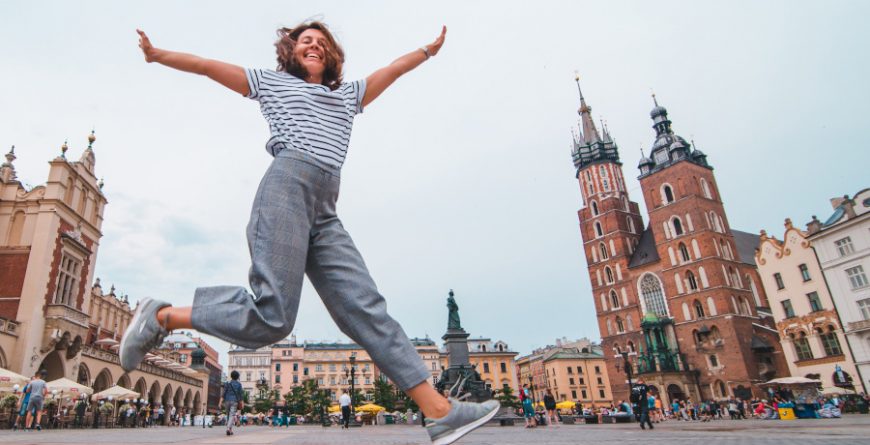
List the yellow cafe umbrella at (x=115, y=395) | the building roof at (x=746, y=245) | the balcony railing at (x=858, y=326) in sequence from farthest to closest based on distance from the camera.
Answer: the building roof at (x=746, y=245)
the balcony railing at (x=858, y=326)
the yellow cafe umbrella at (x=115, y=395)

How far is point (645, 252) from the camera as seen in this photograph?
54469 millimetres

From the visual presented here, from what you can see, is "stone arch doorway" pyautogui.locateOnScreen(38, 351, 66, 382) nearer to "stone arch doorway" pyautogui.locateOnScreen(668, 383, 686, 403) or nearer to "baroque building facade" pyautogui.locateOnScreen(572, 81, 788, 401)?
"baroque building facade" pyautogui.locateOnScreen(572, 81, 788, 401)

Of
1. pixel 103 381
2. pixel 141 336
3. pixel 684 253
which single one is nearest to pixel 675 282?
pixel 684 253

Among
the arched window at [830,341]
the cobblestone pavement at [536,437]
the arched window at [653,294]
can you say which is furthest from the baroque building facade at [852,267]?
the cobblestone pavement at [536,437]

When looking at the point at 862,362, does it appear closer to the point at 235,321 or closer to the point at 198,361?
the point at 235,321

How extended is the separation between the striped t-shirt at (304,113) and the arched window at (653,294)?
5287 cm

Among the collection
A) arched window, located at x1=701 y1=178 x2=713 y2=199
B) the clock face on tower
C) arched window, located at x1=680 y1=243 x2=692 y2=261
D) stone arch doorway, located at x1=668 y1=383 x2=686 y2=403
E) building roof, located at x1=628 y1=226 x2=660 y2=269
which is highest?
the clock face on tower

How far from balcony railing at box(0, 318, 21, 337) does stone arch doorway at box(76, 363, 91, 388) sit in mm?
4331

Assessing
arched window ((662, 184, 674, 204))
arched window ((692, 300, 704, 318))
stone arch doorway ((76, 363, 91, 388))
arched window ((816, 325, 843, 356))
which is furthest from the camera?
arched window ((662, 184, 674, 204))

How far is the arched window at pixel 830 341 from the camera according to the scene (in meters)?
31.6

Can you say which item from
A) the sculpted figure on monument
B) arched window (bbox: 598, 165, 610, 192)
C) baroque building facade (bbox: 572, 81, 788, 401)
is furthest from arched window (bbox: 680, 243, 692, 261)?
the sculpted figure on monument

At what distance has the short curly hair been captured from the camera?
2.64 m

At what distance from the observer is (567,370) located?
83188 mm

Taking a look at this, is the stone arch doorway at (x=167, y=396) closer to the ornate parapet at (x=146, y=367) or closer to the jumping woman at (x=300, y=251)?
the ornate parapet at (x=146, y=367)
